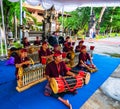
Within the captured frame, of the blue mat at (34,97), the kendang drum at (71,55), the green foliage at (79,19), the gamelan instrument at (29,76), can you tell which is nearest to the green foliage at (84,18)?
the green foliage at (79,19)

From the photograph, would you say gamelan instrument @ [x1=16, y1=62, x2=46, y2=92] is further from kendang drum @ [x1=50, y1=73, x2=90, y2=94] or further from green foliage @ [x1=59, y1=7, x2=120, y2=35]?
green foliage @ [x1=59, y1=7, x2=120, y2=35]

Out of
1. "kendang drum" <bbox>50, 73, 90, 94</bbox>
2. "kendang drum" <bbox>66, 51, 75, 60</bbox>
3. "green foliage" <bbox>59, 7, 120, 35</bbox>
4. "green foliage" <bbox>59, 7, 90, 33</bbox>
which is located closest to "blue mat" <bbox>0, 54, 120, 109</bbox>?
"kendang drum" <bbox>50, 73, 90, 94</bbox>

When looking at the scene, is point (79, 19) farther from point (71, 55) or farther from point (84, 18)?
point (71, 55)

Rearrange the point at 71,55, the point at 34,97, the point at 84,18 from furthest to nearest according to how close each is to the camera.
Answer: the point at 84,18 < the point at 71,55 < the point at 34,97

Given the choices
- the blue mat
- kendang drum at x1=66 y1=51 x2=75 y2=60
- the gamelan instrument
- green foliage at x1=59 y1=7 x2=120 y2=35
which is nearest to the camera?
the blue mat

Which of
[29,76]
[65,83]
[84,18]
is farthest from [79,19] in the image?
[65,83]

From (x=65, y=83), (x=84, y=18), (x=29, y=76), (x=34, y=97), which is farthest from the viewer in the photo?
(x=84, y=18)

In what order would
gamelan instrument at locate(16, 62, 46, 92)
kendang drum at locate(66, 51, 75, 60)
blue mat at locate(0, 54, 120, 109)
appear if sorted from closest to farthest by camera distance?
blue mat at locate(0, 54, 120, 109) → gamelan instrument at locate(16, 62, 46, 92) → kendang drum at locate(66, 51, 75, 60)

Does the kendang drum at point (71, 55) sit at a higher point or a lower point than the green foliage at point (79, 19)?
lower

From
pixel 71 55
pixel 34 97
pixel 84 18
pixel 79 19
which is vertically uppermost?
pixel 84 18

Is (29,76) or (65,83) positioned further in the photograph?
(29,76)

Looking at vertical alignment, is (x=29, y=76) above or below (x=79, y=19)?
below

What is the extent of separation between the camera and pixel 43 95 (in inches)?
142

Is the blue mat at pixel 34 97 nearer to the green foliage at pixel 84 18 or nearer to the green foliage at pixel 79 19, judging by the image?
the green foliage at pixel 84 18
